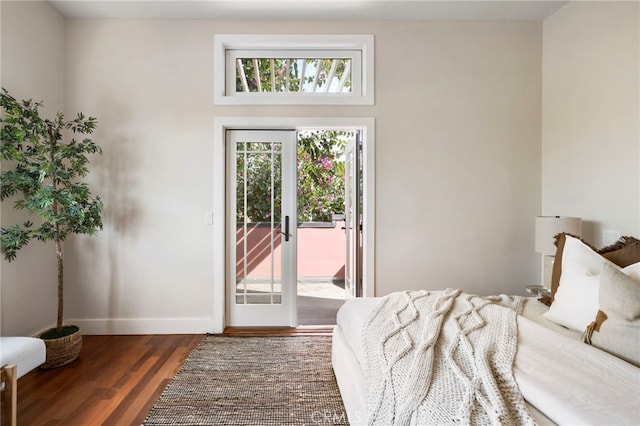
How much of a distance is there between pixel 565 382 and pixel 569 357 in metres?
0.22

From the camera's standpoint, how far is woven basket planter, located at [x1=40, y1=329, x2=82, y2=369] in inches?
88.6

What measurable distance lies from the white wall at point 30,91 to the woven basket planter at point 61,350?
1.36 feet

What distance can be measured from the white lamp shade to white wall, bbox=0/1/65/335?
4057 millimetres

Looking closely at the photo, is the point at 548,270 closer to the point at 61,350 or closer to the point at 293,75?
the point at 293,75

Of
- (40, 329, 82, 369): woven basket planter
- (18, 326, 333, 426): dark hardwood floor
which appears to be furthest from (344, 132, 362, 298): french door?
(40, 329, 82, 369): woven basket planter

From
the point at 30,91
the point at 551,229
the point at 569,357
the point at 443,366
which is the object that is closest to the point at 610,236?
the point at 551,229

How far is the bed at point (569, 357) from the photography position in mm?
936

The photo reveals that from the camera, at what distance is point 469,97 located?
9.54 ft

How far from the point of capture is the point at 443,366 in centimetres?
118

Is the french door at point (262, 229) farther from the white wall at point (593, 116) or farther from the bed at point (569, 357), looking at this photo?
the white wall at point (593, 116)

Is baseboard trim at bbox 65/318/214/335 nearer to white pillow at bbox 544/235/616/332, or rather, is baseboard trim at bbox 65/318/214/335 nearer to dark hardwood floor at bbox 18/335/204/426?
dark hardwood floor at bbox 18/335/204/426

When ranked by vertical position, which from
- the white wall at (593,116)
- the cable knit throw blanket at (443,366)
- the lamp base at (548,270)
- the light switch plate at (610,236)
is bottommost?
the cable knit throw blanket at (443,366)

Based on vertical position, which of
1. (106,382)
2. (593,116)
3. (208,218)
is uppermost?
(593,116)

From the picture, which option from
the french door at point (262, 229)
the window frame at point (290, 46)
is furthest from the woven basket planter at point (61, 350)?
the window frame at point (290, 46)
